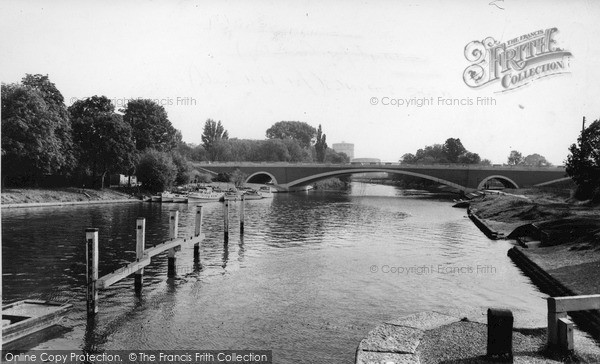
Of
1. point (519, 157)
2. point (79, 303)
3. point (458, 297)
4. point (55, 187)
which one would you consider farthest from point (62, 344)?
point (519, 157)

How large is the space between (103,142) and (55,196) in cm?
871

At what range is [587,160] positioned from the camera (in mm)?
37812

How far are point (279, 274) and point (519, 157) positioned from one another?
509ft

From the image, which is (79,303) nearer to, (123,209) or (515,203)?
(123,209)

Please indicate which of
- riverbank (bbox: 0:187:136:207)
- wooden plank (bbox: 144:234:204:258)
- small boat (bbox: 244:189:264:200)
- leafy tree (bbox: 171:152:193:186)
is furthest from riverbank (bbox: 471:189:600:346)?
leafy tree (bbox: 171:152:193:186)

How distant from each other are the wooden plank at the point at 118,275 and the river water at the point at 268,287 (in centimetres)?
93

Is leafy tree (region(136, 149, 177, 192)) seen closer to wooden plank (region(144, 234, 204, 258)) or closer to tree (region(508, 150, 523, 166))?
wooden plank (region(144, 234, 204, 258))

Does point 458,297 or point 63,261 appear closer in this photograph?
point 458,297

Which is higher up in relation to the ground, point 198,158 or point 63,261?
point 198,158

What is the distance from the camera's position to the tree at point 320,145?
14575 cm

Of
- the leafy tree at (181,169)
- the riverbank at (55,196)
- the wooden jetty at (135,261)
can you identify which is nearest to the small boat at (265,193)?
the leafy tree at (181,169)

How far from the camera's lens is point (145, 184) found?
213 ft

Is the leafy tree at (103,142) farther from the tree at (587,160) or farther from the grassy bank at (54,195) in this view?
the tree at (587,160)

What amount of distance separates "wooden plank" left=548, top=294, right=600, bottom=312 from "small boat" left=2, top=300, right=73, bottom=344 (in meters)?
12.0
